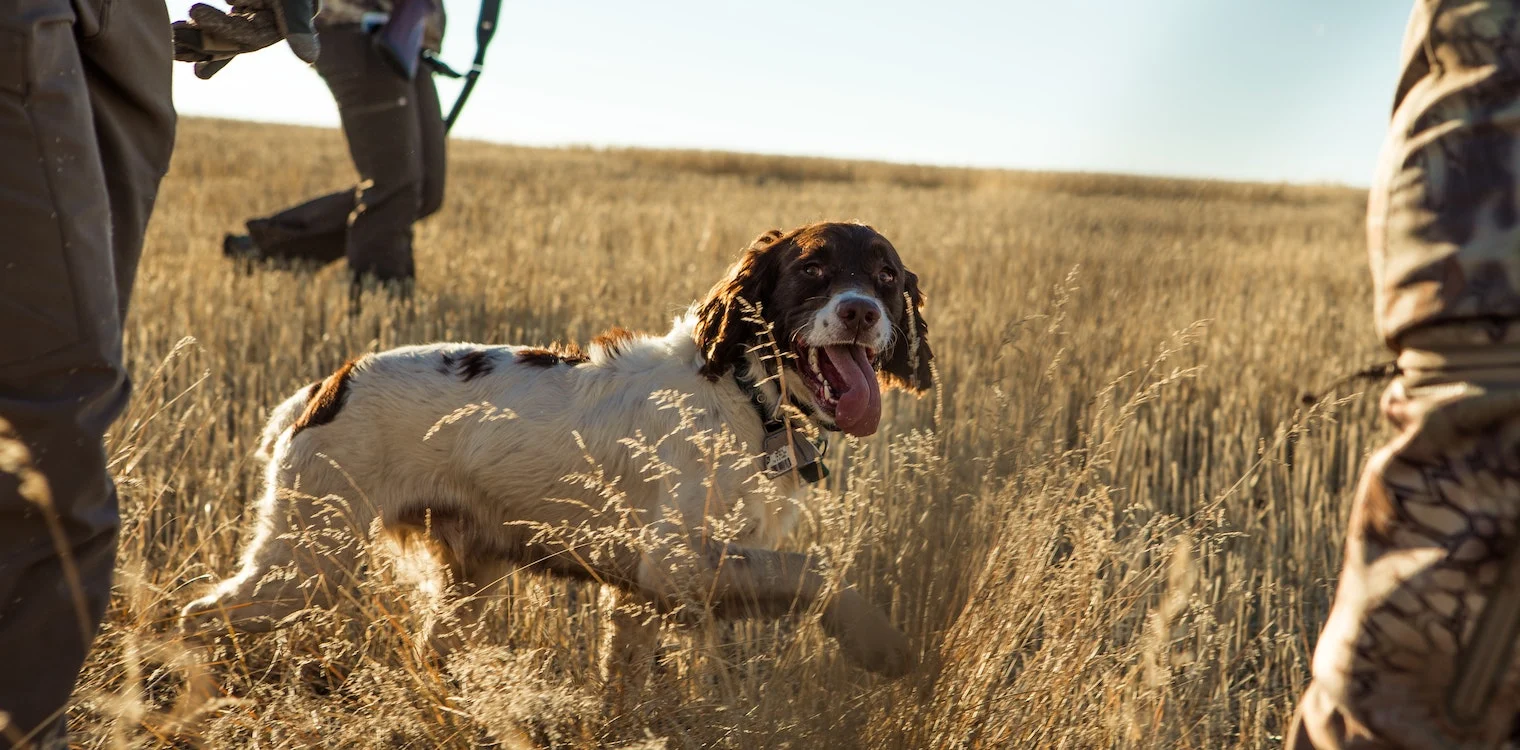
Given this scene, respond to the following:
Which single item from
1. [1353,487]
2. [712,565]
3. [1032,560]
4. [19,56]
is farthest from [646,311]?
[19,56]

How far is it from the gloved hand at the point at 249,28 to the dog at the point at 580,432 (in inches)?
33.1

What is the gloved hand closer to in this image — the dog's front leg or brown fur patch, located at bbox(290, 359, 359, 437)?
brown fur patch, located at bbox(290, 359, 359, 437)

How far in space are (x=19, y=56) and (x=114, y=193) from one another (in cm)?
34

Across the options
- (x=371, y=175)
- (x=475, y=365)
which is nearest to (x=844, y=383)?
(x=475, y=365)

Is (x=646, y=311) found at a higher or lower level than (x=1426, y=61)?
lower

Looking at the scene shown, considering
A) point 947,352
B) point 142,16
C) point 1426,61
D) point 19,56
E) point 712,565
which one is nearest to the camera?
point 1426,61

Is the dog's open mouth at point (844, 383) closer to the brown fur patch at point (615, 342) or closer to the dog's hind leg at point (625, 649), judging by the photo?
the brown fur patch at point (615, 342)

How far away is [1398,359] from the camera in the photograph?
4.61ft

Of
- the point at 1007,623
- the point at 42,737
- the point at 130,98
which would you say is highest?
the point at 130,98

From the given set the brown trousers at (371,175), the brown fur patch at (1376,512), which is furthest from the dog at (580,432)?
the brown trousers at (371,175)

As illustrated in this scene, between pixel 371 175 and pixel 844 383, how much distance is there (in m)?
4.21

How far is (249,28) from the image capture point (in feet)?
7.39

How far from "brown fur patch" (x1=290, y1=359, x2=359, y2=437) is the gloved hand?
86 cm

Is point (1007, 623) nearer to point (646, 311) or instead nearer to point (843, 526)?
point (843, 526)
